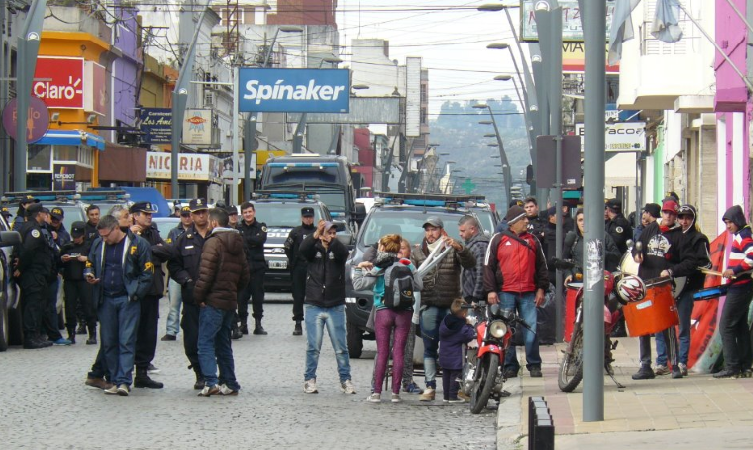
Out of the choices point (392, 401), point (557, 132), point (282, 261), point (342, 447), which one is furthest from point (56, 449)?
point (282, 261)

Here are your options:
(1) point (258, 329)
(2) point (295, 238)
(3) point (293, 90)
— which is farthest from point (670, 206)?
(3) point (293, 90)

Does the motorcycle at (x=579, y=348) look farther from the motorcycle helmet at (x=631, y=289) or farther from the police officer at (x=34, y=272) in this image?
the police officer at (x=34, y=272)

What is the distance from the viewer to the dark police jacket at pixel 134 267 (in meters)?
13.7

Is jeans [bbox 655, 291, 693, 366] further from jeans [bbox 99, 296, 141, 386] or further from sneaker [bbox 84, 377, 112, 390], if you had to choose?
sneaker [bbox 84, 377, 112, 390]

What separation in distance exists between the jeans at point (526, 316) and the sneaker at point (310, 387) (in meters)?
2.12

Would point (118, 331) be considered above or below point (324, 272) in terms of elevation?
below

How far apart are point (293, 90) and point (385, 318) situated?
40.7 metres

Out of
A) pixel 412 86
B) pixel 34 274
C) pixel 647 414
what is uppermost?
pixel 412 86

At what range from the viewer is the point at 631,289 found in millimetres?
13438

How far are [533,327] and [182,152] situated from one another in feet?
156

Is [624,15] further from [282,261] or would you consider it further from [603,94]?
[282,261]

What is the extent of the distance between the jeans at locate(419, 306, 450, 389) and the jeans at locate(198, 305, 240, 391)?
1.92 metres

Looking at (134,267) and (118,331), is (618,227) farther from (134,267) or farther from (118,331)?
(118,331)

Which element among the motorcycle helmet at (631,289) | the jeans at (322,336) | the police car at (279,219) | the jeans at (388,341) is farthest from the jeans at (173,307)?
the police car at (279,219)
